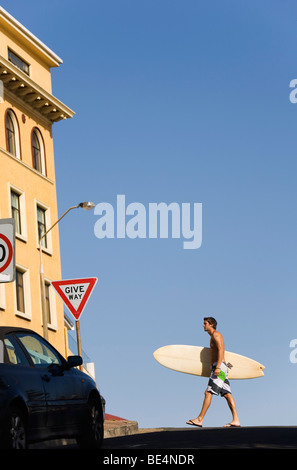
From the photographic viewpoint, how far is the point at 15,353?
1087 centimetres

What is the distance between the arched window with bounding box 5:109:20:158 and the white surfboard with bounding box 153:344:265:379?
823 inches

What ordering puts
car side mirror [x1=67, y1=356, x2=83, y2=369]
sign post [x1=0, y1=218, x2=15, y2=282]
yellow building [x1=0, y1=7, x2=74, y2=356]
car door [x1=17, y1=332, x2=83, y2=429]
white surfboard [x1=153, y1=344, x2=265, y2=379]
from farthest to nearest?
yellow building [x1=0, y1=7, x2=74, y2=356]
white surfboard [x1=153, y1=344, x2=265, y2=379]
sign post [x1=0, y1=218, x2=15, y2=282]
car side mirror [x1=67, y1=356, x2=83, y2=369]
car door [x1=17, y1=332, x2=83, y2=429]

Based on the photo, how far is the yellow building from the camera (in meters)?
39.1

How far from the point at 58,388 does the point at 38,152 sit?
3258 centimetres

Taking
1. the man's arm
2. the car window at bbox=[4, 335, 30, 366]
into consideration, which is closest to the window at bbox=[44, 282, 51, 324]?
the man's arm

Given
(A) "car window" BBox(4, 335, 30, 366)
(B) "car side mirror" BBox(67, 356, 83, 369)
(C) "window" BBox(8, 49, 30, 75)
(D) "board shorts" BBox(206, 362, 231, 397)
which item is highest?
(C) "window" BBox(8, 49, 30, 75)

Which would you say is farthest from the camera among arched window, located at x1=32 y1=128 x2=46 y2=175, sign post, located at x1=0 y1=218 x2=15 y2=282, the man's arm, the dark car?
arched window, located at x1=32 y1=128 x2=46 y2=175

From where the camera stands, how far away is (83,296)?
2002 cm

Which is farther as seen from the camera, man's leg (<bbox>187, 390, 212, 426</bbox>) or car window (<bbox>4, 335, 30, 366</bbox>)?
man's leg (<bbox>187, 390, 212, 426</bbox>)

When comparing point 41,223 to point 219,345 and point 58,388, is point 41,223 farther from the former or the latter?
point 58,388

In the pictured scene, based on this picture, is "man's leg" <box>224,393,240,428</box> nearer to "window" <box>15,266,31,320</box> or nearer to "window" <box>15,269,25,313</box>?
"window" <box>15,266,31,320</box>

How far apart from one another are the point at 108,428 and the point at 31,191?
2388cm
